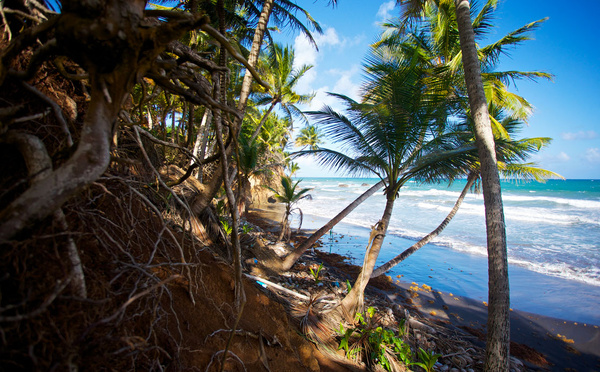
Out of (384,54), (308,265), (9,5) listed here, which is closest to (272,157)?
(308,265)

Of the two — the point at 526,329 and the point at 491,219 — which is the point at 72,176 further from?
the point at 526,329

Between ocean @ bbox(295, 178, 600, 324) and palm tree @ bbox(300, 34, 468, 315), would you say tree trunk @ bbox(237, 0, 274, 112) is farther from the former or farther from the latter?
ocean @ bbox(295, 178, 600, 324)

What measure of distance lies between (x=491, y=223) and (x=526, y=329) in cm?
423

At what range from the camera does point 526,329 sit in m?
5.42

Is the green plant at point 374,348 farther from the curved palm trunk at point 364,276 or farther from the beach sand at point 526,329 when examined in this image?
the beach sand at point 526,329

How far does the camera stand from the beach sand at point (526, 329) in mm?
4531

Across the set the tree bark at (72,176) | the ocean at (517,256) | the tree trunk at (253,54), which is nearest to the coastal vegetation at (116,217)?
the tree bark at (72,176)

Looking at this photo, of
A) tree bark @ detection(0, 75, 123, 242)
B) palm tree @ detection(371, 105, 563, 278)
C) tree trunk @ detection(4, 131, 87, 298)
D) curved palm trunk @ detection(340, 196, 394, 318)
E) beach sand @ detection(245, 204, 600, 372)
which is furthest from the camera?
palm tree @ detection(371, 105, 563, 278)

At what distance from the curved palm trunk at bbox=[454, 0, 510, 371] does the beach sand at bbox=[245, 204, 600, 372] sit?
2.12 meters

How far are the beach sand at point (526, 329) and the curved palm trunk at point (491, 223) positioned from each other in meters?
2.12

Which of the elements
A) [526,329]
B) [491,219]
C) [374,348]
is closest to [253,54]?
[491,219]

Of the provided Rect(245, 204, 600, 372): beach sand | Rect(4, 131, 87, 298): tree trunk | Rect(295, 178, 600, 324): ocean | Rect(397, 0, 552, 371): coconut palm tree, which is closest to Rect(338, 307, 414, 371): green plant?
Rect(397, 0, 552, 371): coconut palm tree

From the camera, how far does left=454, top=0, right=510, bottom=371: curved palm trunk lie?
3084mm

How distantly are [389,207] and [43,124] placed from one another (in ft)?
15.9
